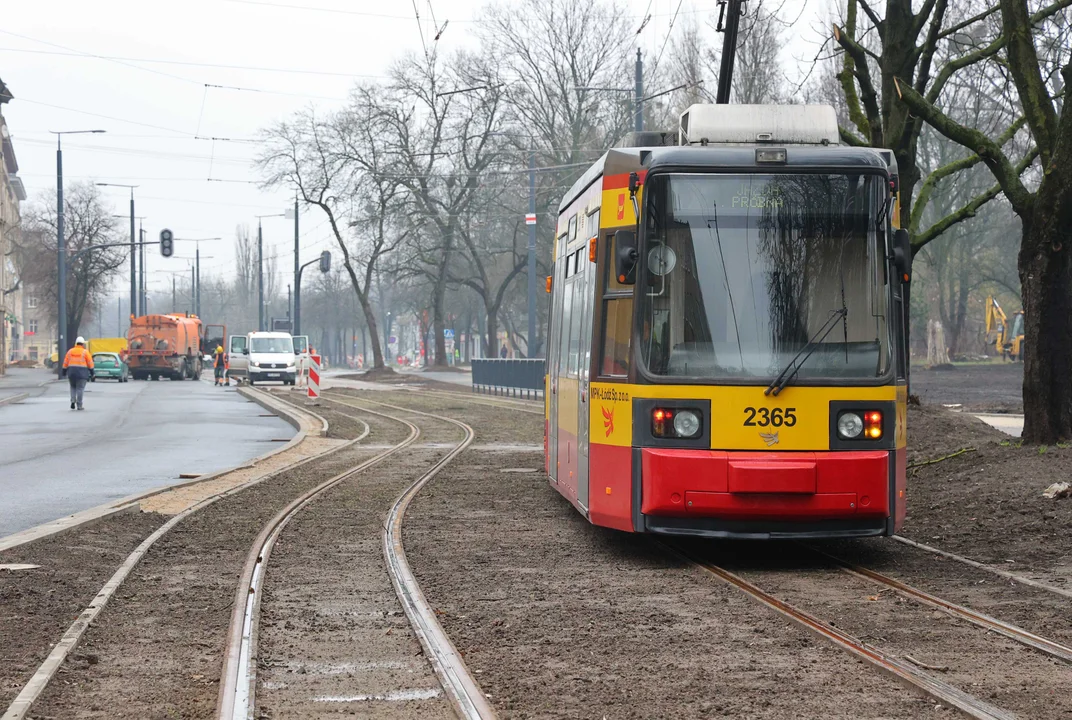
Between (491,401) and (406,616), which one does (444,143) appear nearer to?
(491,401)

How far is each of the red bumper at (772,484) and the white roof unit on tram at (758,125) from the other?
2.44 m

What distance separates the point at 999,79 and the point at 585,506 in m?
22.9

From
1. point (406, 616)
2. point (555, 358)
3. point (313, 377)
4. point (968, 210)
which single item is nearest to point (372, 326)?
point (313, 377)

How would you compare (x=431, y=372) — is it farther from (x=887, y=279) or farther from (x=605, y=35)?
(x=887, y=279)

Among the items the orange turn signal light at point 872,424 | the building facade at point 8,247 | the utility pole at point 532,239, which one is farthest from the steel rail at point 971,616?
the building facade at point 8,247

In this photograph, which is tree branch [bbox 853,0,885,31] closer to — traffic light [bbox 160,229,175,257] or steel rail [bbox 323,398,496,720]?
steel rail [bbox 323,398,496,720]

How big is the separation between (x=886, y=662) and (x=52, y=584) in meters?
5.15

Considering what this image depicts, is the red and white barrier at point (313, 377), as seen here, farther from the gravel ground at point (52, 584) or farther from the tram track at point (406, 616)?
the gravel ground at point (52, 584)

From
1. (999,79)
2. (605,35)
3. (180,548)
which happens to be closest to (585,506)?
(180,548)

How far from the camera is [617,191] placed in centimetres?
1013

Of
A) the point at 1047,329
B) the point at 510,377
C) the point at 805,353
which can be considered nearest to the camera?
the point at 805,353

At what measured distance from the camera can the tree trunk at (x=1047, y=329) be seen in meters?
14.7

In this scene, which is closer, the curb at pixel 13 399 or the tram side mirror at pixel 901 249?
the tram side mirror at pixel 901 249

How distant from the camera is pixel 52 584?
8.87 metres
